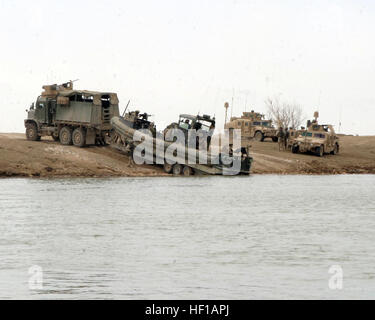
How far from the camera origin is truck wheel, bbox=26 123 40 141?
3988 cm

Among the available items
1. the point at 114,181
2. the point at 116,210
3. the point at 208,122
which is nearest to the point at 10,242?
the point at 116,210

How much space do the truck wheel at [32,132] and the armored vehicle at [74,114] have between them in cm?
13

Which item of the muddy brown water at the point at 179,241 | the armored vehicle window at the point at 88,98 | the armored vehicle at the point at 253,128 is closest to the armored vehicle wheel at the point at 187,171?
the muddy brown water at the point at 179,241

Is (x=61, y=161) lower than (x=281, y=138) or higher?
lower

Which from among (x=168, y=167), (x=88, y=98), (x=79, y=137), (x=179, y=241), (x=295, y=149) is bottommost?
(x=179, y=241)

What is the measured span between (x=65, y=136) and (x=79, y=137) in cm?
92

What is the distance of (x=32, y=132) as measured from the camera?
40.0 meters

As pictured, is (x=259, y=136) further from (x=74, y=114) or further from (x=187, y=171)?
(x=74, y=114)

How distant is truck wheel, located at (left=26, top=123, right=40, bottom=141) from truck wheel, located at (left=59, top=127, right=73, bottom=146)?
5.98ft

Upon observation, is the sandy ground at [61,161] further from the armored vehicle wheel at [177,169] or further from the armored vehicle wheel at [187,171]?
the armored vehicle wheel at [187,171]

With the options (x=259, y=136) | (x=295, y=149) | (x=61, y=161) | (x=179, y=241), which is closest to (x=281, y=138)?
(x=295, y=149)

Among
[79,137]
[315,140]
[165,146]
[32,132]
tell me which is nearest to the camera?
[165,146]

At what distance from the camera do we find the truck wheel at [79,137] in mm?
38000

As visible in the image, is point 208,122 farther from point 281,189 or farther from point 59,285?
point 59,285
